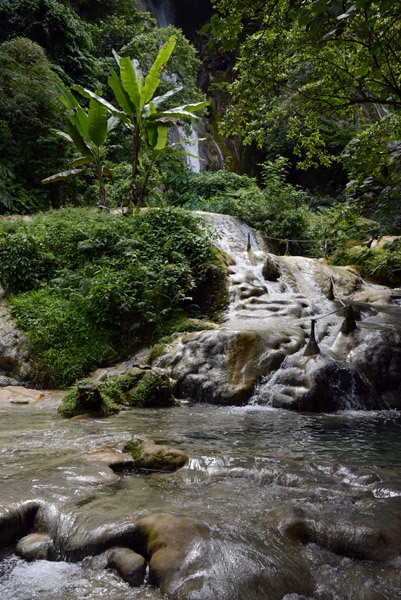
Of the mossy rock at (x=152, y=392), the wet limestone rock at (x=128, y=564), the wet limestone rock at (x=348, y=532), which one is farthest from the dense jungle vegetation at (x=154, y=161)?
the wet limestone rock at (x=128, y=564)

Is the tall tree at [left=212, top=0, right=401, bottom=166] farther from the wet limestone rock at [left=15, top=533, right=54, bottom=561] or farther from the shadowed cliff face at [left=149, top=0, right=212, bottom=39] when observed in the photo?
the shadowed cliff face at [left=149, top=0, right=212, bottom=39]

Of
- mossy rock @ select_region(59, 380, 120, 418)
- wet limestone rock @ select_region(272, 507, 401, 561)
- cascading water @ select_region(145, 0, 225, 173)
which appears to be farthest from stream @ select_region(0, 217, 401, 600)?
cascading water @ select_region(145, 0, 225, 173)

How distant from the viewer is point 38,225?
1057 centimetres

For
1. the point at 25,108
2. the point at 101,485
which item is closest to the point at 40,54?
the point at 25,108

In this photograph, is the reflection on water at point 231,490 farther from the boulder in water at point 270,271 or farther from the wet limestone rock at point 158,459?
the boulder in water at point 270,271

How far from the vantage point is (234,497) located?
295cm

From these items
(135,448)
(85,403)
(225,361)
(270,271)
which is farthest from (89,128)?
(135,448)

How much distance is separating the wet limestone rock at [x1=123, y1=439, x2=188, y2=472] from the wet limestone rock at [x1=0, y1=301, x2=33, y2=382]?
494 centimetres

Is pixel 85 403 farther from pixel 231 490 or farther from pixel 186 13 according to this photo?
pixel 186 13

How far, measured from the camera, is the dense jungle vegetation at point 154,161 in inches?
202

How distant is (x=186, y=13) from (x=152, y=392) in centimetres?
3168

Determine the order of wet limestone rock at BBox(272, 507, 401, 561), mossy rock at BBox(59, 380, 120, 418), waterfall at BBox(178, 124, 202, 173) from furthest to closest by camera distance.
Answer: waterfall at BBox(178, 124, 202, 173)
mossy rock at BBox(59, 380, 120, 418)
wet limestone rock at BBox(272, 507, 401, 561)

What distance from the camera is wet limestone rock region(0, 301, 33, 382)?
790cm

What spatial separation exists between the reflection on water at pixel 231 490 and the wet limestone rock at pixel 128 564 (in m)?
0.05
